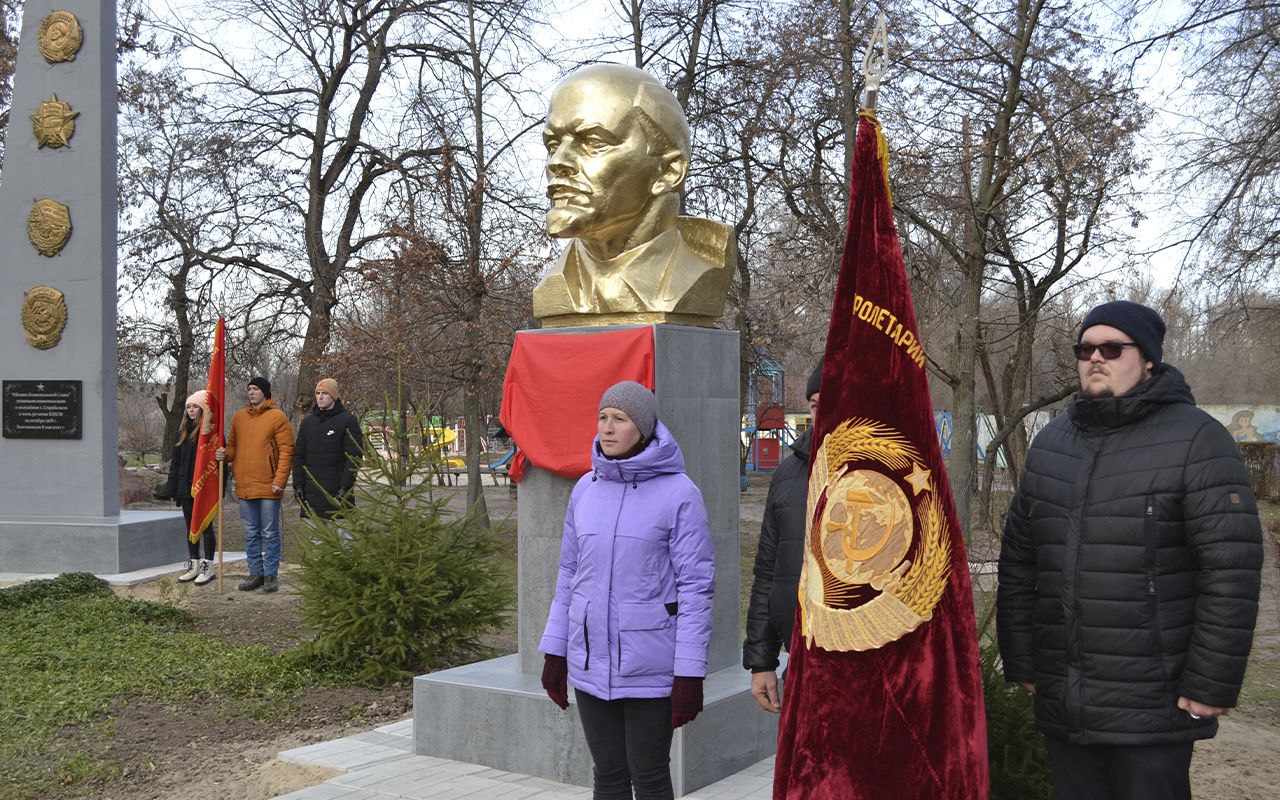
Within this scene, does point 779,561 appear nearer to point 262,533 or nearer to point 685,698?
point 685,698

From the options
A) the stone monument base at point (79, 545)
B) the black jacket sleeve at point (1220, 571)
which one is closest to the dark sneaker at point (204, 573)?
the stone monument base at point (79, 545)

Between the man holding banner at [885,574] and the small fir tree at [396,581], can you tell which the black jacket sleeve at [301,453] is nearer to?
the small fir tree at [396,581]

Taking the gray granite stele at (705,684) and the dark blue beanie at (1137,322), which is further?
the gray granite stele at (705,684)

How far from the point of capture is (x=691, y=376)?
18.5 feet

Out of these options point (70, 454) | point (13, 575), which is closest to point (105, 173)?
point (70, 454)

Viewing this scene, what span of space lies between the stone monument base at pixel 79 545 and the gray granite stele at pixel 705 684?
7.22 m

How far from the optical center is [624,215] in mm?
5773

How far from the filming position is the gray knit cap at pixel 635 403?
3.78m

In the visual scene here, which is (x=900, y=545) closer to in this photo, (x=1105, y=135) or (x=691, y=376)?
(x=691, y=376)

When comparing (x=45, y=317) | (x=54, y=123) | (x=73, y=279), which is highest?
(x=54, y=123)

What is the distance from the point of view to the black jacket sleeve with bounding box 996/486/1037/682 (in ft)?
10.4

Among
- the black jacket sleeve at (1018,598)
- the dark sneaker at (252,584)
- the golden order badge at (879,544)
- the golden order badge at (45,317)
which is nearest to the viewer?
the golden order badge at (879,544)

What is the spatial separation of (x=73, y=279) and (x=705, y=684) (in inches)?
391

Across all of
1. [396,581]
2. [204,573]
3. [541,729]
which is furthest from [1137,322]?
[204,573]
